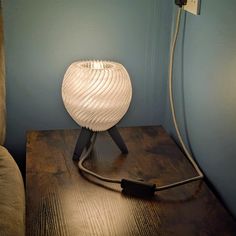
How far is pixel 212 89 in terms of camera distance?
108cm

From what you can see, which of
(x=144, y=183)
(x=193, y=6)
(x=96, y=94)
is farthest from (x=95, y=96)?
(x=193, y=6)

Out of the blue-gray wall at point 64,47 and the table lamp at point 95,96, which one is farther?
the blue-gray wall at point 64,47

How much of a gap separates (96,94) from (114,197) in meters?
0.26

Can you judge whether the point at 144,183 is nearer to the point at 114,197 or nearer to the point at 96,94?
the point at 114,197

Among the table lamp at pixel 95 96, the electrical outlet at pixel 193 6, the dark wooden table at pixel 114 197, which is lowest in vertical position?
the dark wooden table at pixel 114 197

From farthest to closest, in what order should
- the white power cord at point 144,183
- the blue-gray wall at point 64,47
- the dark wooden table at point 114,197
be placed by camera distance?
the blue-gray wall at point 64,47 → the white power cord at point 144,183 → the dark wooden table at point 114,197

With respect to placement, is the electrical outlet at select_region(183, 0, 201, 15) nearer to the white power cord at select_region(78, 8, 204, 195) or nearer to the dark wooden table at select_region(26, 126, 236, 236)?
the white power cord at select_region(78, 8, 204, 195)

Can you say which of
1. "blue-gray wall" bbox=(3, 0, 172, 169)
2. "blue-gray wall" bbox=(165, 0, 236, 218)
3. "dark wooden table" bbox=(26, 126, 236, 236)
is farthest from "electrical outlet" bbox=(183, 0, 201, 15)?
"dark wooden table" bbox=(26, 126, 236, 236)

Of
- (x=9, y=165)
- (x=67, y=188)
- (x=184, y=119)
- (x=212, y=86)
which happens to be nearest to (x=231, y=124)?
(x=212, y=86)

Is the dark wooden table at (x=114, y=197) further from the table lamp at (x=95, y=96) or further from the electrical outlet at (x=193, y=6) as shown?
the electrical outlet at (x=193, y=6)

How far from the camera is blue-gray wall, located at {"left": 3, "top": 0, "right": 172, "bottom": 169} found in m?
1.30

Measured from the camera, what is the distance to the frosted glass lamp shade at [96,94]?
1114mm

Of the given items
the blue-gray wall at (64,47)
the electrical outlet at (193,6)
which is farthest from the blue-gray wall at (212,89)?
the blue-gray wall at (64,47)

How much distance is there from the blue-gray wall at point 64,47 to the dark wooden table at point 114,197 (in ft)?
0.39
